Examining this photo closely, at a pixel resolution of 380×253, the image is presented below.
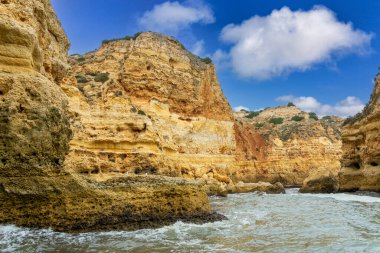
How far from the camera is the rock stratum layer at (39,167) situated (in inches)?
328

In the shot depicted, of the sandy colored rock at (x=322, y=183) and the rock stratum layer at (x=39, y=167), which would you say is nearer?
the rock stratum layer at (x=39, y=167)

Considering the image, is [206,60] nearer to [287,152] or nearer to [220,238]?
[287,152]

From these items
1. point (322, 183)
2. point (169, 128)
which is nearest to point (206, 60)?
point (169, 128)

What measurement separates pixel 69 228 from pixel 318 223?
→ 24.5 ft

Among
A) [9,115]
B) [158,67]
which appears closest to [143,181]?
[9,115]

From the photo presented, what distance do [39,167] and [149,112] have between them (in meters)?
23.8

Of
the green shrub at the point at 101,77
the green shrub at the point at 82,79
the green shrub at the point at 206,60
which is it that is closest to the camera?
the green shrub at the point at 82,79

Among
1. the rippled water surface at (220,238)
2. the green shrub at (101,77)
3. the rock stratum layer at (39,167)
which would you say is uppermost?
the green shrub at (101,77)

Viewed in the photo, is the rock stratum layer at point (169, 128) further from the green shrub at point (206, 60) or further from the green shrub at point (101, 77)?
the green shrub at point (206, 60)

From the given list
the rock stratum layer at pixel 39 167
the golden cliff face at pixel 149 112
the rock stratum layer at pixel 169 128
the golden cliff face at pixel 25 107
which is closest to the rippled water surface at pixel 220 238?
the rock stratum layer at pixel 39 167

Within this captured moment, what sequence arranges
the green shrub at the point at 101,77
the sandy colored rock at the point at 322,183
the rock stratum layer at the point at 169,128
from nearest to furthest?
the rock stratum layer at the point at 169,128, the sandy colored rock at the point at 322,183, the green shrub at the point at 101,77

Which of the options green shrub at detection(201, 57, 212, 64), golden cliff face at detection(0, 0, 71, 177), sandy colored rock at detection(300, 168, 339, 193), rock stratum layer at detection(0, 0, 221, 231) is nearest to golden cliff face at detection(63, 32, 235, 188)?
green shrub at detection(201, 57, 212, 64)

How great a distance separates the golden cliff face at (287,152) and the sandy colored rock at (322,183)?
40.6 feet

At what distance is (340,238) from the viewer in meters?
8.66
